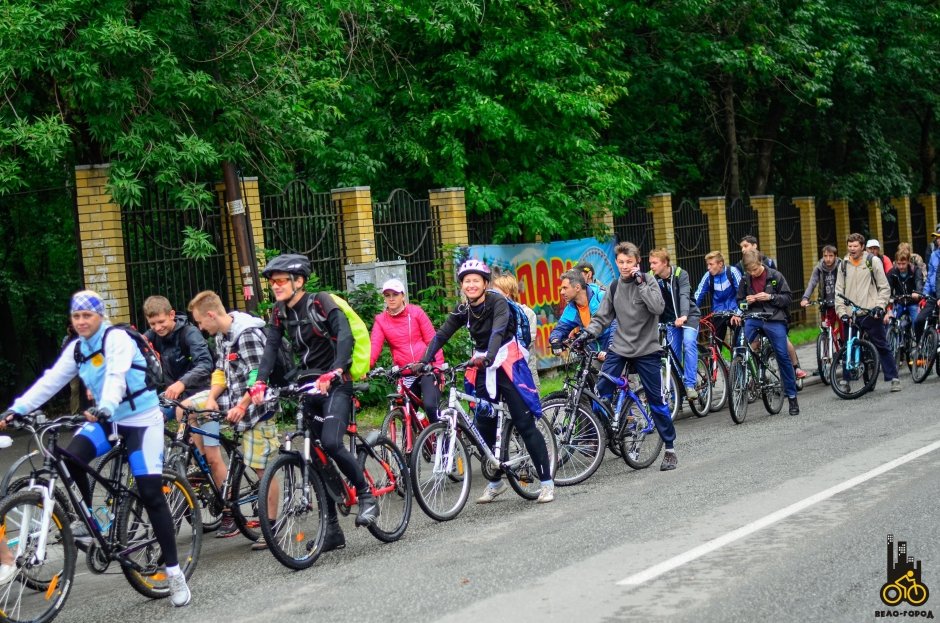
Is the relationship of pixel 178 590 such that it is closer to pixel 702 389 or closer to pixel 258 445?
pixel 258 445

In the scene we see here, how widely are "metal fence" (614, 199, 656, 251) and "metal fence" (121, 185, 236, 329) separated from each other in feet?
30.3

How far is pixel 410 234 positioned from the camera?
1722 centimetres

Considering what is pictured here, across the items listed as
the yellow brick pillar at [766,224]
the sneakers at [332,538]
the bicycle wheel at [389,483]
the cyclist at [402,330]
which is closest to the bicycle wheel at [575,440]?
the cyclist at [402,330]

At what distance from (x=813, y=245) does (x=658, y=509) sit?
826 inches

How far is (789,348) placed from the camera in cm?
1463

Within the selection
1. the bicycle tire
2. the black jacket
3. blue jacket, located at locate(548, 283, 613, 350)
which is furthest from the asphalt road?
the bicycle tire

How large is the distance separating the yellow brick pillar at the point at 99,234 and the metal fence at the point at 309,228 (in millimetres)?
2080

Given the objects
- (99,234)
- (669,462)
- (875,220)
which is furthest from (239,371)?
(875,220)

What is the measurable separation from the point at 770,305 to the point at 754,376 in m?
0.82

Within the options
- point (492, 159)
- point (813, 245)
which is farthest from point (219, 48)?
point (813, 245)

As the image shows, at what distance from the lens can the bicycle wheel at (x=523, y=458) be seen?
9.22 m

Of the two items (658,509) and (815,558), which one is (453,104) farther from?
(815,558)

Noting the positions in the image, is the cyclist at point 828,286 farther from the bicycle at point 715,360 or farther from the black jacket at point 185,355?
the black jacket at point 185,355

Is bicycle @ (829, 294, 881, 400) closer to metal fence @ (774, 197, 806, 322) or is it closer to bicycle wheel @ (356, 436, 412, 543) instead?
bicycle wheel @ (356, 436, 412, 543)
